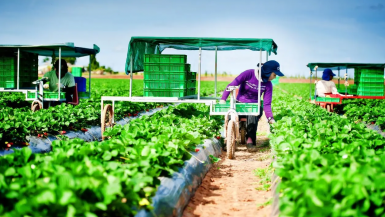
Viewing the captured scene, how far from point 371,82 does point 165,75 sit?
996 centimetres

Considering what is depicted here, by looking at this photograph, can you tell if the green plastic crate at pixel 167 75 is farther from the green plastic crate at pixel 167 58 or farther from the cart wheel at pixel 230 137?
the cart wheel at pixel 230 137

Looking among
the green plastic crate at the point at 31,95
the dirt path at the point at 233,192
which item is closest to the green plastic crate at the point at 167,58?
the dirt path at the point at 233,192

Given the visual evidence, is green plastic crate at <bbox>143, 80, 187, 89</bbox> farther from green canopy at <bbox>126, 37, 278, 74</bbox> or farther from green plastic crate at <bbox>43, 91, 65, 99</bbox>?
green plastic crate at <bbox>43, 91, 65, 99</bbox>

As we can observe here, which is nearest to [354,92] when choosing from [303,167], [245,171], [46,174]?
[245,171]

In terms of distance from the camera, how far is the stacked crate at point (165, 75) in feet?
27.7

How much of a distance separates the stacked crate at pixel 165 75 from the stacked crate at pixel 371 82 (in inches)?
375

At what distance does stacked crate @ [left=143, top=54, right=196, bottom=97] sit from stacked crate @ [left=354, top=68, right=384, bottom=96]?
9529 millimetres

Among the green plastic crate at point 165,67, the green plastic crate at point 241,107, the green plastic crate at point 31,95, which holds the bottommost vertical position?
the green plastic crate at point 241,107

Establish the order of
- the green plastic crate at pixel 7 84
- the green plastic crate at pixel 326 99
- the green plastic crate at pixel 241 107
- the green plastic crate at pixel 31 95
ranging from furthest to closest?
1. the green plastic crate at pixel 326 99
2. the green plastic crate at pixel 7 84
3. the green plastic crate at pixel 31 95
4. the green plastic crate at pixel 241 107

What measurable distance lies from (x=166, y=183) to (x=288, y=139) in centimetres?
187

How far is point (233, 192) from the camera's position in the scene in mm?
5609

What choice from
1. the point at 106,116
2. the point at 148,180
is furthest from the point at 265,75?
the point at 148,180

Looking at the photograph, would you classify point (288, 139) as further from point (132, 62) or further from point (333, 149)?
point (132, 62)

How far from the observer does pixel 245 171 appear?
677 centimetres
